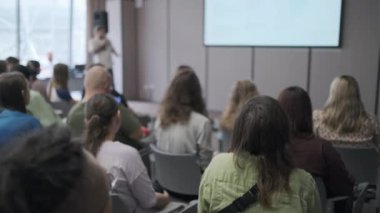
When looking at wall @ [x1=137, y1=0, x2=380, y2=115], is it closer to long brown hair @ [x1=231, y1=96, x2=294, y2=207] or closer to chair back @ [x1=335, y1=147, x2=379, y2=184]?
chair back @ [x1=335, y1=147, x2=379, y2=184]

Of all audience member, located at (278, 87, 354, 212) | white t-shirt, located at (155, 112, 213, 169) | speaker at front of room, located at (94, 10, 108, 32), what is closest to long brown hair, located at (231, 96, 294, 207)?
audience member, located at (278, 87, 354, 212)

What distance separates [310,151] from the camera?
2045 mm

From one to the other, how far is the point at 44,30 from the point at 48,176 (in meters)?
8.82

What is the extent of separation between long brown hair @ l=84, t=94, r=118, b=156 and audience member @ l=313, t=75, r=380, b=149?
5.15ft

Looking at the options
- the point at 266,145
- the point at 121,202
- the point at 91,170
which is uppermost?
the point at 91,170

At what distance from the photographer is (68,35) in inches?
360

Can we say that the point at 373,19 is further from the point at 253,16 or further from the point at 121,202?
the point at 121,202

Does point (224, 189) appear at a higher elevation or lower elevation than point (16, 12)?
lower

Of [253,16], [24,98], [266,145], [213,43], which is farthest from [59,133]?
[213,43]

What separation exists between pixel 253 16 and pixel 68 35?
427 cm

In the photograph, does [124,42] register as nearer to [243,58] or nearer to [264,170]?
[243,58]

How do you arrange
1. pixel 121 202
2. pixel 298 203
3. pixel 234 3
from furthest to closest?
pixel 234 3, pixel 121 202, pixel 298 203

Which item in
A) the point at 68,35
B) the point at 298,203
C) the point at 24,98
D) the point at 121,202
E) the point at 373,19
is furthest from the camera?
the point at 68,35

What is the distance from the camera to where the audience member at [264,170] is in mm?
1519
